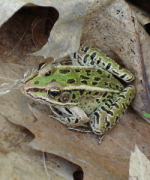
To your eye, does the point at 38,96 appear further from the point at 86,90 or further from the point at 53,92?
the point at 86,90

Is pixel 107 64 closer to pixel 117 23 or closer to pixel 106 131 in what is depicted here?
pixel 117 23

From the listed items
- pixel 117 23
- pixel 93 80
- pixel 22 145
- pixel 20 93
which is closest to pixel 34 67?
pixel 20 93

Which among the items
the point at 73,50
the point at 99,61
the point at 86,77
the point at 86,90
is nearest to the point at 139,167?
the point at 86,90

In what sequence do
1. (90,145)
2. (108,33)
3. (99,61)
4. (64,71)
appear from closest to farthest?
(90,145) → (64,71) → (108,33) → (99,61)

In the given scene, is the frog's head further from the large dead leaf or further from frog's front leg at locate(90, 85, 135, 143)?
frog's front leg at locate(90, 85, 135, 143)

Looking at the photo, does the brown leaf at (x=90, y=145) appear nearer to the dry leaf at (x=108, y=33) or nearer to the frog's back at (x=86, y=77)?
the dry leaf at (x=108, y=33)

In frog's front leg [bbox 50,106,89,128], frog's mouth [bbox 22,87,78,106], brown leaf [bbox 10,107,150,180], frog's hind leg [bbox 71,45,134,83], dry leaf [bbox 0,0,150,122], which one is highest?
dry leaf [bbox 0,0,150,122]

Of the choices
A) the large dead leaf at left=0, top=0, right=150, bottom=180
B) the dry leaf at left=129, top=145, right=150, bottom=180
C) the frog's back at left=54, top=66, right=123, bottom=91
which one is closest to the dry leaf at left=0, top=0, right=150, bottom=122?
the large dead leaf at left=0, top=0, right=150, bottom=180
